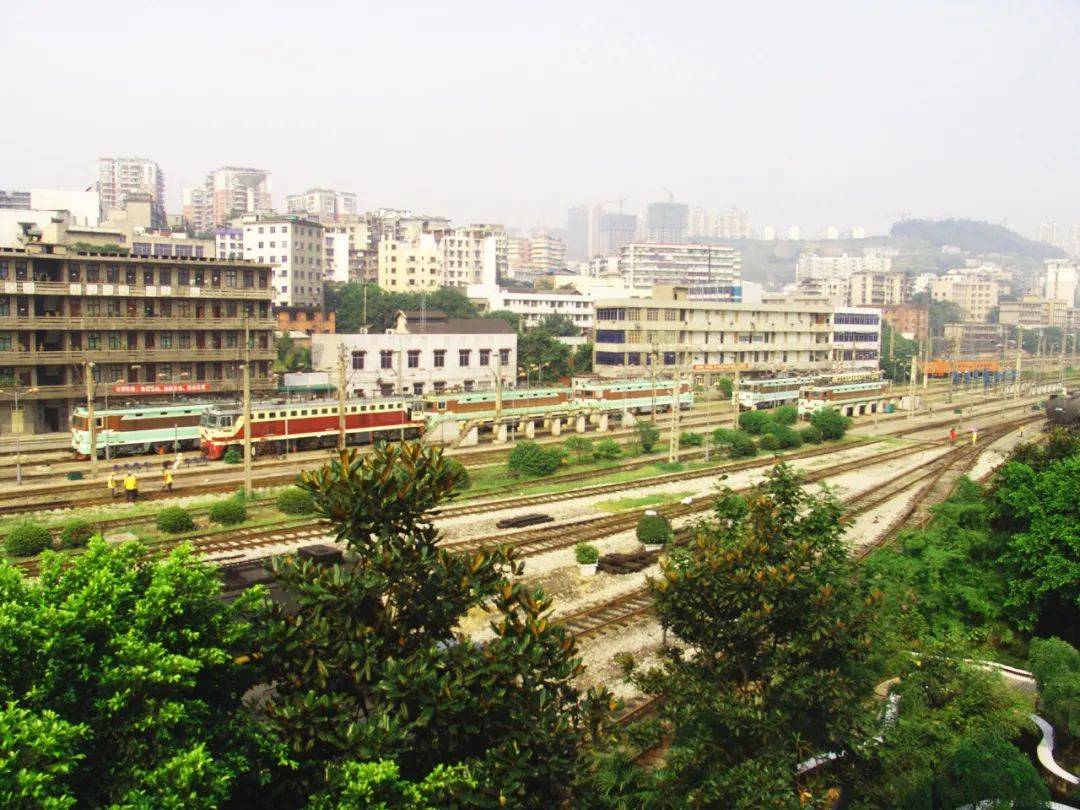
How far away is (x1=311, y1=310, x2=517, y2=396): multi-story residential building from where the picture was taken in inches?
2414

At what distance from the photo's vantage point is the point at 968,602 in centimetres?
1959

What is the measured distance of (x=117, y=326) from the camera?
46.7m

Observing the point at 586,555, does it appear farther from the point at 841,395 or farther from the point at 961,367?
the point at 961,367

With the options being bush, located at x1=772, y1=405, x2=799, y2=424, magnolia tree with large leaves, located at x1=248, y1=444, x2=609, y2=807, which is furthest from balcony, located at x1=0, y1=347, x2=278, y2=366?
magnolia tree with large leaves, located at x1=248, y1=444, x2=609, y2=807

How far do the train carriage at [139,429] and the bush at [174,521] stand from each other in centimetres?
1124

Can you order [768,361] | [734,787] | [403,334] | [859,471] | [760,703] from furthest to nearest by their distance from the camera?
[768,361] → [403,334] → [859,471] → [760,703] → [734,787]

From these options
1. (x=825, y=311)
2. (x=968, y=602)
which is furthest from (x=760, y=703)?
(x=825, y=311)

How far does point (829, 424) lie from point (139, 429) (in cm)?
3515

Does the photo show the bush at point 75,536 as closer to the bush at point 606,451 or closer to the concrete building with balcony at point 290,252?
the bush at point 606,451

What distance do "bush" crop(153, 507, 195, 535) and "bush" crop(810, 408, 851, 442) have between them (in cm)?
3516

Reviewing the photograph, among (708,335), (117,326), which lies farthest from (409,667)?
(708,335)

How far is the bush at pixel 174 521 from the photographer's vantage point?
1047 inches

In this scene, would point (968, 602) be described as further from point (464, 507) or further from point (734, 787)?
point (464, 507)

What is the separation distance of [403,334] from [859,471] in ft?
110
